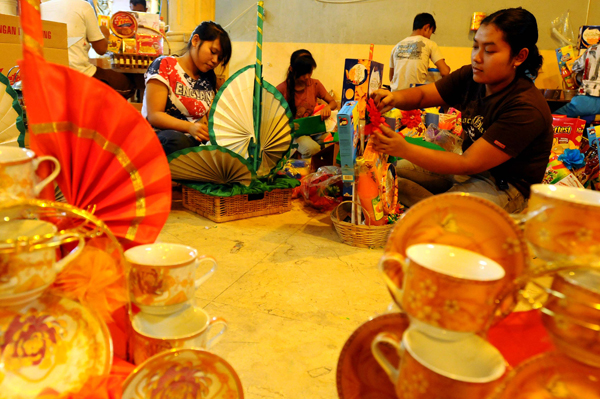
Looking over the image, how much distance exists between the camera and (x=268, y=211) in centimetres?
241

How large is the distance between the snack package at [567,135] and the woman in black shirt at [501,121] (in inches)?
49.6

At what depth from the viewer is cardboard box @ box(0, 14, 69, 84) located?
1935 millimetres

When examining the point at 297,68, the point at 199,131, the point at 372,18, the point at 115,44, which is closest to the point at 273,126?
the point at 199,131

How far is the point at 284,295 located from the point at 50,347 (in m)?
0.96

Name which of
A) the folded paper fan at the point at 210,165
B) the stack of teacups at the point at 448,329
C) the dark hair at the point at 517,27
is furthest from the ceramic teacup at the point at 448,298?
the folded paper fan at the point at 210,165

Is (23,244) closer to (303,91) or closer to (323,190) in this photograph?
(323,190)

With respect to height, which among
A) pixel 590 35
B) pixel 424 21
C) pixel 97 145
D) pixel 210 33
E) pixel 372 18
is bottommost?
pixel 97 145

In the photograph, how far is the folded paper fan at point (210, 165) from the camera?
203cm

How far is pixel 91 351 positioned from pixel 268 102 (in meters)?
1.82

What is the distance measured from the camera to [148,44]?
11.9 ft

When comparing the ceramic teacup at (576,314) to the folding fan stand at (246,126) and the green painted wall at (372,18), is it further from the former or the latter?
the green painted wall at (372,18)

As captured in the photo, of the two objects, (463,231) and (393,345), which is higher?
(463,231)

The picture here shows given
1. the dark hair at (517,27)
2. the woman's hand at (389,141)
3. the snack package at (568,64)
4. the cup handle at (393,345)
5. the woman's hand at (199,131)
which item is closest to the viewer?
the cup handle at (393,345)

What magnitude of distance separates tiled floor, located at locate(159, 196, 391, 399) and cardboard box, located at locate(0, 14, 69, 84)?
97 centimetres
